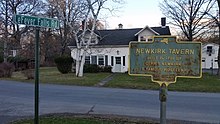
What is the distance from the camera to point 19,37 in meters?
48.2

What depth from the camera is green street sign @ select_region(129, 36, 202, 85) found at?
561cm

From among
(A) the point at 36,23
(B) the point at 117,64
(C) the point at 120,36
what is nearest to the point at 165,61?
(A) the point at 36,23

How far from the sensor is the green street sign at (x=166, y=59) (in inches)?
221

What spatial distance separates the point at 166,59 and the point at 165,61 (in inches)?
1.8

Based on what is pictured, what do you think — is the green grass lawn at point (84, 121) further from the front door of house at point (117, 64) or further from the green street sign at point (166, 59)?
the front door of house at point (117, 64)

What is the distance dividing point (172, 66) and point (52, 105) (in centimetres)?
703

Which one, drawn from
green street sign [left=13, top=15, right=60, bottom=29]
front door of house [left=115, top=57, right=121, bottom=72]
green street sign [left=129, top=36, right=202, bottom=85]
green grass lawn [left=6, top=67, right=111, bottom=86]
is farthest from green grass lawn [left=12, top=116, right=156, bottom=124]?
front door of house [left=115, top=57, right=121, bottom=72]

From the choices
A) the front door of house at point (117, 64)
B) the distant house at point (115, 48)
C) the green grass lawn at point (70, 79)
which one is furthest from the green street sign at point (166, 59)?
A: the front door of house at point (117, 64)

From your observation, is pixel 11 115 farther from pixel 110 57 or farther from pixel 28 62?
pixel 28 62

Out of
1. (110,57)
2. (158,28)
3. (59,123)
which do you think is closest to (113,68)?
(110,57)

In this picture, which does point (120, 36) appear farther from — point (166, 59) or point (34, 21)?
point (34, 21)

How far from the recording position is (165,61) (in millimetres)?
5695

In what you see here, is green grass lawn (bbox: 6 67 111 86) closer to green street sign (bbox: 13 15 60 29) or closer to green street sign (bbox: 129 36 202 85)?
green street sign (bbox: 129 36 202 85)

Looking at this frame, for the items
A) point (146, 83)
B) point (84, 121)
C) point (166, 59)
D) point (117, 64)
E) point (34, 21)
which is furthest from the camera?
point (117, 64)
